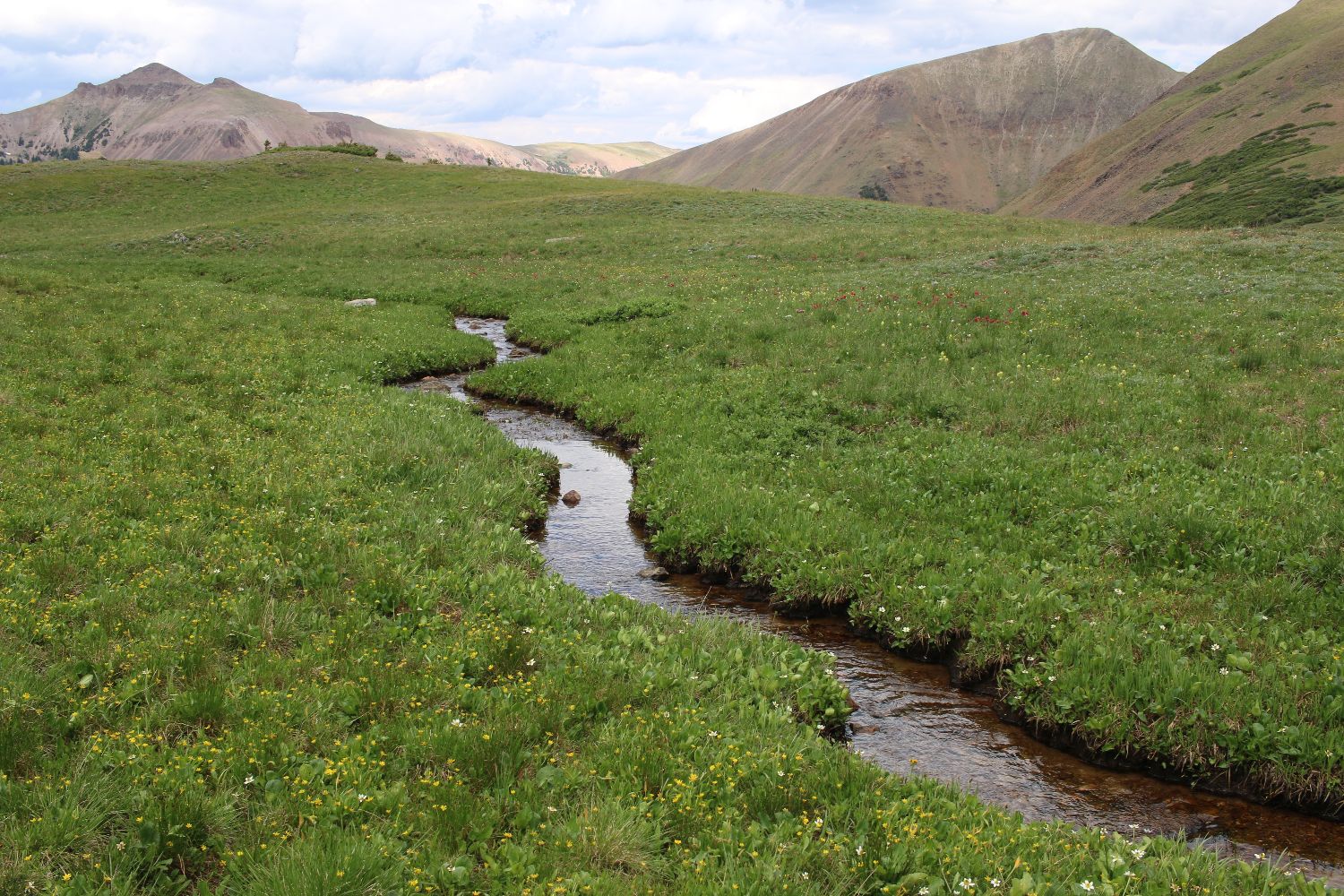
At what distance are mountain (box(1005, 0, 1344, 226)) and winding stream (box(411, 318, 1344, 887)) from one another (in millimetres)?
91191

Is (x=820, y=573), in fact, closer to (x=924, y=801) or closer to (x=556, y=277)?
(x=924, y=801)

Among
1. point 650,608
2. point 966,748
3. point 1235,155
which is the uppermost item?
point 1235,155

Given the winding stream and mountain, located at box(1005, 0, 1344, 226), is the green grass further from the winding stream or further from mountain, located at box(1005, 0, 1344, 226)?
mountain, located at box(1005, 0, 1344, 226)

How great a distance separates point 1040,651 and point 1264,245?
99.3ft

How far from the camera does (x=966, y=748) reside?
764cm

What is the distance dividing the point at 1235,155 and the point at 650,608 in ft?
589

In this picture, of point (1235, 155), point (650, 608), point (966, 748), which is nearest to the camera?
point (966, 748)

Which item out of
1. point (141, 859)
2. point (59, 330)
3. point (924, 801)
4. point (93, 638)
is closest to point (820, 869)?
point (924, 801)

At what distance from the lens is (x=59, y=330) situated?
19719 millimetres

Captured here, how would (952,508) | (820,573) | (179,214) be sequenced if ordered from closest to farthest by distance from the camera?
(820,573), (952,508), (179,214)

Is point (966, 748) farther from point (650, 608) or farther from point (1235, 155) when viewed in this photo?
point (1235, 155)

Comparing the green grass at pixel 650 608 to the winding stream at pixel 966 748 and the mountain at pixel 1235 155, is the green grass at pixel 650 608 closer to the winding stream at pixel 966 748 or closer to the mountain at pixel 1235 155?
the winding stream at pixel 966 748

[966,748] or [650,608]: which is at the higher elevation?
[650,608]

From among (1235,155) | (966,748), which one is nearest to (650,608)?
(966,748)
